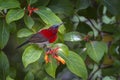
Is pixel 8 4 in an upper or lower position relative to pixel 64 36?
upper

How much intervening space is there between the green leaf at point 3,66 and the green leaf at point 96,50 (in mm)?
325

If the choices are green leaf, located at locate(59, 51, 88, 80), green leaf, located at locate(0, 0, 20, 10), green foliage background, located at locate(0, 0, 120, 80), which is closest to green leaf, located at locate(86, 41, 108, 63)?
green foliage background, located at locate(0, 0, 120, 80)

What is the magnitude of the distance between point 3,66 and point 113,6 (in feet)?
1.73

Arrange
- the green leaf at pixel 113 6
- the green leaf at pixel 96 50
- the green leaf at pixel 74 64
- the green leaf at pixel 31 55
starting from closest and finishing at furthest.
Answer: the green leaf at pixel 31 55 → the green leaf at pixel 74 64 → the green leaf at pixel 96 50 → the green leaf at pixel 113 6

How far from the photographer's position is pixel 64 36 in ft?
3.92

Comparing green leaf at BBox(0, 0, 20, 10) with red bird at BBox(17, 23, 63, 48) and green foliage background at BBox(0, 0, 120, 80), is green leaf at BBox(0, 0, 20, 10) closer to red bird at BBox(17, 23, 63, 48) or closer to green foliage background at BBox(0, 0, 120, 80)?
green foliage background at BBox(0, 0, 120, 80)

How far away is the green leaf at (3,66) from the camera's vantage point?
1.24 meters

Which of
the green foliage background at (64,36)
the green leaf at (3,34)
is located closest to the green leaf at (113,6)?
the green foliage background at (64,36)

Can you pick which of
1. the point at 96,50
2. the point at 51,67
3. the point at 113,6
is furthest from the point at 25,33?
the point at 113,6

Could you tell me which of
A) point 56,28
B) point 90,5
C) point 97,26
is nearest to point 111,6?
point 90,5

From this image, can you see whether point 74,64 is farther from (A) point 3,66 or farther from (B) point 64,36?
(A) point 3,66

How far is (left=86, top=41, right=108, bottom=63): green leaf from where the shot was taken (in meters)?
1.20

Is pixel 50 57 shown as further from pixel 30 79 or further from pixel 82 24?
pixel 82 24

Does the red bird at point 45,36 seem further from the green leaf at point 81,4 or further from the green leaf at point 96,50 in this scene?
the green leaf at point 81,4
